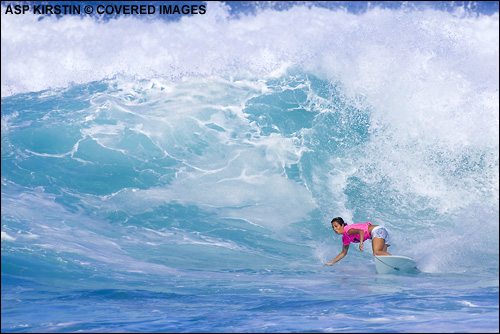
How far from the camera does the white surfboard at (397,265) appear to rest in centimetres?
730

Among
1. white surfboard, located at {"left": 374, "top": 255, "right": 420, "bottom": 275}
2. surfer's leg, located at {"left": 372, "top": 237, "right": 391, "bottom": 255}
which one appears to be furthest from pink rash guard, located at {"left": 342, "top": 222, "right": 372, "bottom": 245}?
white surfboard, located at {"left": 374, "top": 255, "right": 420, "bottom": 275}

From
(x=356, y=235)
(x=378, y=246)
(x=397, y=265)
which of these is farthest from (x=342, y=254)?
(x=397, y=265)

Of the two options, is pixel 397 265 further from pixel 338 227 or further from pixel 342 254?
pixel 338 227

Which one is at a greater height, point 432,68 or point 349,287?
point 432,68

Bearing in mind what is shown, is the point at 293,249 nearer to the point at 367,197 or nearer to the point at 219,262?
the point at 219,262

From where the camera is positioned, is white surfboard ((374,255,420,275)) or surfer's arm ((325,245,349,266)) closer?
white surfboard ((374,255,420,275))

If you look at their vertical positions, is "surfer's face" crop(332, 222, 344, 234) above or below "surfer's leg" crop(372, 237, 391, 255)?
above

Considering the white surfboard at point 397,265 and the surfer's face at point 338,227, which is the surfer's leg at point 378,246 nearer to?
the white surfboard at point 397,265

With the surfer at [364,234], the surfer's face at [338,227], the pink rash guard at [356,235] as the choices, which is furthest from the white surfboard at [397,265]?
the surfer's face at [338,227]

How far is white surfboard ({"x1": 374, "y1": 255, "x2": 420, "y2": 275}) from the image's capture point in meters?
7.30

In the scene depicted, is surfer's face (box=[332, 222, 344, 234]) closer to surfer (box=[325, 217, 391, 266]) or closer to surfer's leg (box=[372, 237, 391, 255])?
surfer (box=[325, 217, 391, 266])

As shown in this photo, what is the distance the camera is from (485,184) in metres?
10.7

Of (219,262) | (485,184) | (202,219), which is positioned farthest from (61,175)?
(485,184)

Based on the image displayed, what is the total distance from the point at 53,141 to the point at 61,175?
1.15 m
